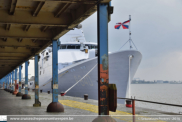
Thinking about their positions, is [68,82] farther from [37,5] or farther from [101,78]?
[101,78]

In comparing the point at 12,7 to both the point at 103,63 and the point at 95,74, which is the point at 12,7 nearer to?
the point at 103,63

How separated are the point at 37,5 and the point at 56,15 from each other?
0.96 metres

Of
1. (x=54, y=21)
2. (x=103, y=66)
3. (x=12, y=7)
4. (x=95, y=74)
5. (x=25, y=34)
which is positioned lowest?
(x=95, y=74)

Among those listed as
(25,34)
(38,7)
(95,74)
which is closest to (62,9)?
(38,7)

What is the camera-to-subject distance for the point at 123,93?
2244 centimetres

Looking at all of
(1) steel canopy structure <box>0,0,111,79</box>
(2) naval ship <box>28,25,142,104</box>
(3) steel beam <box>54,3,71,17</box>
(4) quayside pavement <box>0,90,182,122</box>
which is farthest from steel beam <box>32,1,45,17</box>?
(2) naval ship <box>28,25,142,104</box>

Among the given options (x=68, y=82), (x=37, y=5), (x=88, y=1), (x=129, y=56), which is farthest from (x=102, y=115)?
(x=68, y=82)

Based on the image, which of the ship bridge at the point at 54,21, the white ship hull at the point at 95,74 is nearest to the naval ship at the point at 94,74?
the white ship hull at the point at 95,74

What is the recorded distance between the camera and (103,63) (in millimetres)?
6211

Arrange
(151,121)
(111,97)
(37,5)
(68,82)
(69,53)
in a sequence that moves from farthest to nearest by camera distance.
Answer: (69,53) → (68,82) → (151,121) → (37,5) → (111,97)

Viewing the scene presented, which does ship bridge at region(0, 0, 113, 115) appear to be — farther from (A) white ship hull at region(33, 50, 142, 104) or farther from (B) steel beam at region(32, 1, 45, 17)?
(A) white ship hull at region(33, 50, 142, 104)

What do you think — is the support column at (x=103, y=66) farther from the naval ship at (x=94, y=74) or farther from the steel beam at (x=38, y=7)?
the naval ship at (x=94, y=74)

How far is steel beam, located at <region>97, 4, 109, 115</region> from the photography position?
20.1 ft

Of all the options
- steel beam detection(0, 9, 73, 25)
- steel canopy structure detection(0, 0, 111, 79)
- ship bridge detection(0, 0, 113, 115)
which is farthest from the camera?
steel beam detection(0, 9, 73, 25)
